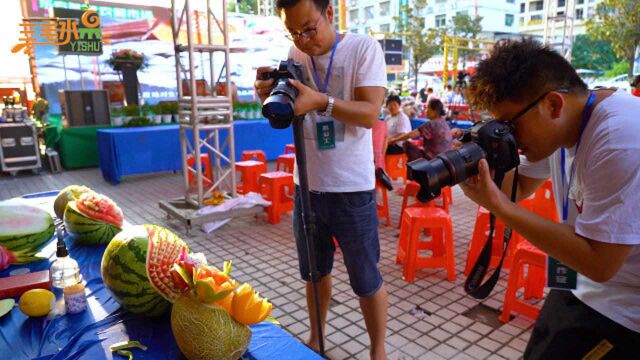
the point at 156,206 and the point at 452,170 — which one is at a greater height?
the point at 452,170

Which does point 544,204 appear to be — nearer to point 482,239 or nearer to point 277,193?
point 482,239

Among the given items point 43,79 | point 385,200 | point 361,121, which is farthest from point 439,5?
point 361,121

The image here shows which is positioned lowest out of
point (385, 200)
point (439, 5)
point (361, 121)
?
point (385, 200)

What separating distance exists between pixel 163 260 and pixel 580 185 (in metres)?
1.26

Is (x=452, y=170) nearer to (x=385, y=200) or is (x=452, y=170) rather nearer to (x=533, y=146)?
(x=533, y=146)

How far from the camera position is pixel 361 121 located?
168cm

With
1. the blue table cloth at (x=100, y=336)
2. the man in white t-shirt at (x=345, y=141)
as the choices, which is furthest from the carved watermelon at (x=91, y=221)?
the man in white t-shirt at (x=345, y=141)

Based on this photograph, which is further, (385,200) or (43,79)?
(43,79)

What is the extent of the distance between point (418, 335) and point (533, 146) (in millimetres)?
1735

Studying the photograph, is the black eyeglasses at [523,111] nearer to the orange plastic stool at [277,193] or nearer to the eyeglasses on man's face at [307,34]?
the eyeglasses on man's face at [307,34]

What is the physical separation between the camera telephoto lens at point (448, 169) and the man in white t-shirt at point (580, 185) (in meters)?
0.04

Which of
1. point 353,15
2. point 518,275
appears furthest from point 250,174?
point 353,15

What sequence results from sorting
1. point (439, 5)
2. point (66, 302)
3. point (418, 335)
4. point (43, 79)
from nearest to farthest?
1. point (66, 302)
2. point (418, 335)
3. point (43, 79)
4. point (439, 5)

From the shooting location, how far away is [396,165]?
653cm
